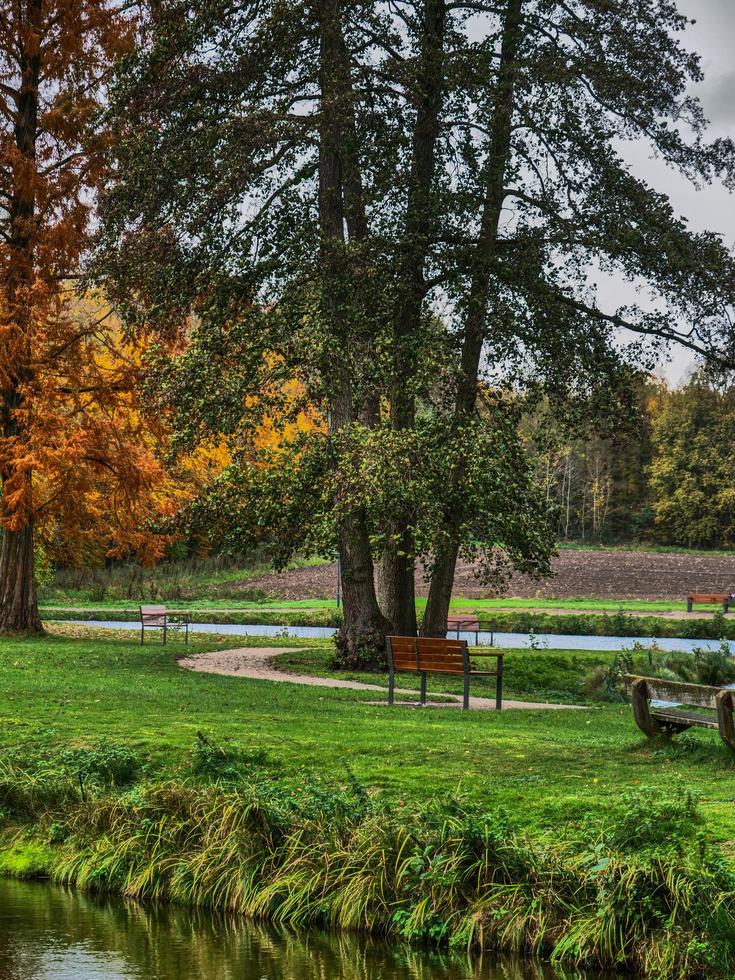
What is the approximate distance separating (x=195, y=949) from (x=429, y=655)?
332 inches

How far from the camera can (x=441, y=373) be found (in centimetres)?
2052

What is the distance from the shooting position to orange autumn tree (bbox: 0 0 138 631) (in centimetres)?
2400

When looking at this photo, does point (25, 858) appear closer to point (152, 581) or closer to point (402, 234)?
point (402, 234)

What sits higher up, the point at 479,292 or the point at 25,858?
the point at 479,292

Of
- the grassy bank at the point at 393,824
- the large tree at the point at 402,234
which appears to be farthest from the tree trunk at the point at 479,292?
the grassy bank at the point at 393,824

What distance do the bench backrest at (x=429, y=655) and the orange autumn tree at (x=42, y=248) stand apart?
31.7ft

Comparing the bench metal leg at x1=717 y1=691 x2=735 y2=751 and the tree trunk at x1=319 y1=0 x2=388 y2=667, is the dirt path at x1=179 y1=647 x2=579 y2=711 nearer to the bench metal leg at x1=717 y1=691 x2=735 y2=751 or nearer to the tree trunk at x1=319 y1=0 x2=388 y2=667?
the tree trunk at x1=319 y1=0 x2=388 y2=667

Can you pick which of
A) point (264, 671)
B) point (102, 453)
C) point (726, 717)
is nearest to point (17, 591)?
point (102, 453)

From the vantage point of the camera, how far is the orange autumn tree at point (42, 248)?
945 inches

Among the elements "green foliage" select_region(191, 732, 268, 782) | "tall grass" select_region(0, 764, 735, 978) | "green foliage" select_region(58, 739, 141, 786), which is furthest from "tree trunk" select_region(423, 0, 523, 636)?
"tall grass" select_region(0, 764, 735, 978)

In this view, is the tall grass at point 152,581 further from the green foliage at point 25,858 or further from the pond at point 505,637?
the green foliage at point 25,858

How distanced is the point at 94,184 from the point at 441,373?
29.3 ft

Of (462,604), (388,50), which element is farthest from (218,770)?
(462,604)

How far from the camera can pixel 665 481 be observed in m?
80.8
